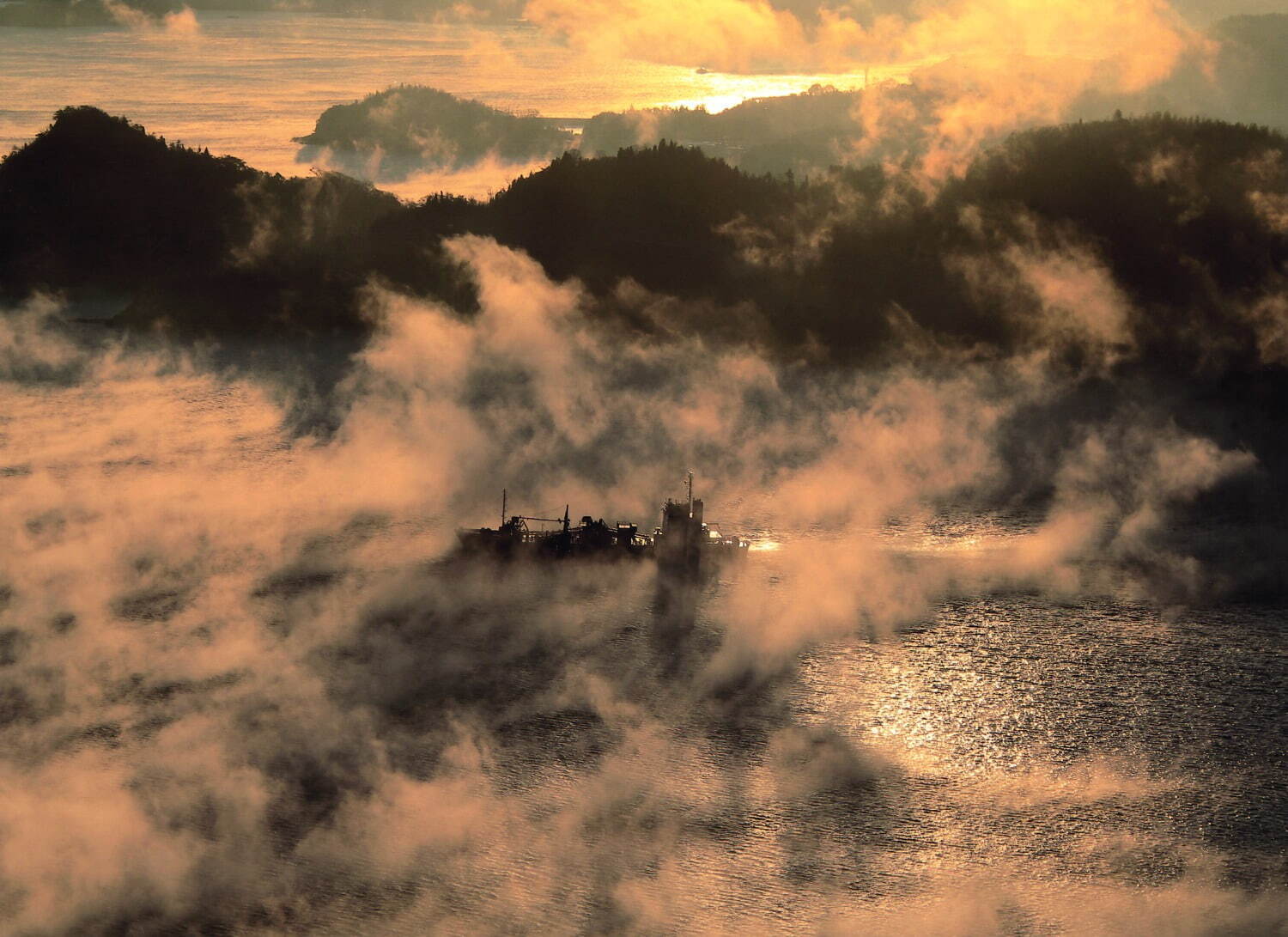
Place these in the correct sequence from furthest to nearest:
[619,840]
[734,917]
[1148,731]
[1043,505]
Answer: [1043,505] → [1148,731] → [619,840] → [734,917]

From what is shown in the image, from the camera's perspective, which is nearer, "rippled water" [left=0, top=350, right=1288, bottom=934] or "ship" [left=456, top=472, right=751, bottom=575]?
"rippled water" [left=0, top=350, right=1288, bottom=934]

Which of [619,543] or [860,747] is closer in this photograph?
[860,747]

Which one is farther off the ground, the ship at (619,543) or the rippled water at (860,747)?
the ship at (619,543)

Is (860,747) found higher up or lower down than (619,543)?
lower down

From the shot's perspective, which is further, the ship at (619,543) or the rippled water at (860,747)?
the ship at (619,543)

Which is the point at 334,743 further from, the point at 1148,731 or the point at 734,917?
the point at 1148,731

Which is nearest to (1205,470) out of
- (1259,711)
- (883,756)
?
(1259,711)

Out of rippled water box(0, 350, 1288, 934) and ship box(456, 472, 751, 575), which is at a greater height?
ship box(456, 472, 751, 575)

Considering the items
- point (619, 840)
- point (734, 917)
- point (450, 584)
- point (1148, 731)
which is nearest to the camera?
point (734, 917)
